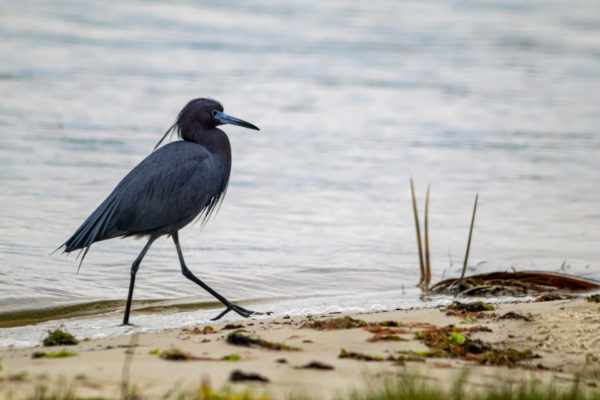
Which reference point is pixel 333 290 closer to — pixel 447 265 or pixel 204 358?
pixel 447 265

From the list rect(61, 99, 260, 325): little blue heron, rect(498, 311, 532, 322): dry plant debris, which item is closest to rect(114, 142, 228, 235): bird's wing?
rect(61, 99, 260, 325): little blue heron

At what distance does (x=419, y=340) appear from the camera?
5184mm

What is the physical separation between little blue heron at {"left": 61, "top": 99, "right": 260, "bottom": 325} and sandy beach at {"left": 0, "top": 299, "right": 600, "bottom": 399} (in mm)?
1000

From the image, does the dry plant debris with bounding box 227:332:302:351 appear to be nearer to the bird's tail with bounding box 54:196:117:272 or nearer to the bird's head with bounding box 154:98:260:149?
the bird's tail with bounding box 54:196:117:272

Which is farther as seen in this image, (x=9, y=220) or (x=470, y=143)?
(x=470, y=143)

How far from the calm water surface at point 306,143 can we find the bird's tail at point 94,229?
902mm

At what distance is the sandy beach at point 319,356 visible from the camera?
13.5 feet

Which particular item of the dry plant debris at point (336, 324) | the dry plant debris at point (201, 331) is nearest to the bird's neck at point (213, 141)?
the dry plant debris at point (201, 331)

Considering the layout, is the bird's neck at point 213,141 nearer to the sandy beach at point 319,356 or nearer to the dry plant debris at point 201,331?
the sandy beach at point 319,356

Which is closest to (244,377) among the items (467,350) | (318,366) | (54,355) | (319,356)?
(318,366)

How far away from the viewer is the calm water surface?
849 centimetres

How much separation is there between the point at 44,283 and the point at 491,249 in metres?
4.68

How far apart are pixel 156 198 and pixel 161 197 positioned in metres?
0.04

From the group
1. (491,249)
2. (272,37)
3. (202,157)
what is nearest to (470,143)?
(491,249)
